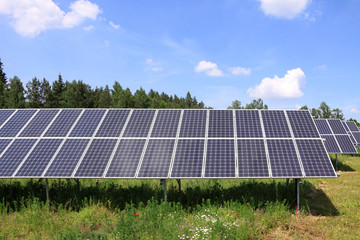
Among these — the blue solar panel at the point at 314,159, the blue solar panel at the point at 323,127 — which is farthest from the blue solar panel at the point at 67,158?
the blue solar panel at the point at 323,127

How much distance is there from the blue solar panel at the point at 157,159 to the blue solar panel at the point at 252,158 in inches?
130

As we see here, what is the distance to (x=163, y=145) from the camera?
1216 cm

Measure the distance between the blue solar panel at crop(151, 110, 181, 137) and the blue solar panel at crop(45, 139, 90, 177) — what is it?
3.62 meters

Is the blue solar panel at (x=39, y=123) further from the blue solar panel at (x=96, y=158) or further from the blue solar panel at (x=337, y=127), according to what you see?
the blue solar panel at (x=337, y=127)

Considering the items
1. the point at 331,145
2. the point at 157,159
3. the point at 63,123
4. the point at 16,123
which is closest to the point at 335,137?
the point at 331,145

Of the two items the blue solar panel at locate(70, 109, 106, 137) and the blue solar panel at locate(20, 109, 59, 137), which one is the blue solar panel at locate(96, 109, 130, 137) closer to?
the blue solar panel at locate(70, 109, 106, 137)

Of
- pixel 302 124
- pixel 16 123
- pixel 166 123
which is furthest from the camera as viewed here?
pixel 16 123

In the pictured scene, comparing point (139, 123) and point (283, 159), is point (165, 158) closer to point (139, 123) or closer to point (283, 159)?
point (139, 123)

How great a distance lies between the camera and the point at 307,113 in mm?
13945

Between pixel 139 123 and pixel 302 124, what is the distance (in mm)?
8830

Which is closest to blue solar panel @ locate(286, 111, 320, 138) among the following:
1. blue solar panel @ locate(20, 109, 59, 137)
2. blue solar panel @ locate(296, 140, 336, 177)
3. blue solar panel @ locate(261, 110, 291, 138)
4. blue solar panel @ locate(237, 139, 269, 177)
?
blue solar panel @ locate(261, 110, 291, 138)

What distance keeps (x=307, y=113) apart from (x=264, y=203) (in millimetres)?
5931

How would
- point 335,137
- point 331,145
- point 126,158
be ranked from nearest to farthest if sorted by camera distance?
point 126,158
point 331,145
point 335,137

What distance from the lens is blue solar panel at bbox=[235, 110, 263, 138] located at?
1271cm
